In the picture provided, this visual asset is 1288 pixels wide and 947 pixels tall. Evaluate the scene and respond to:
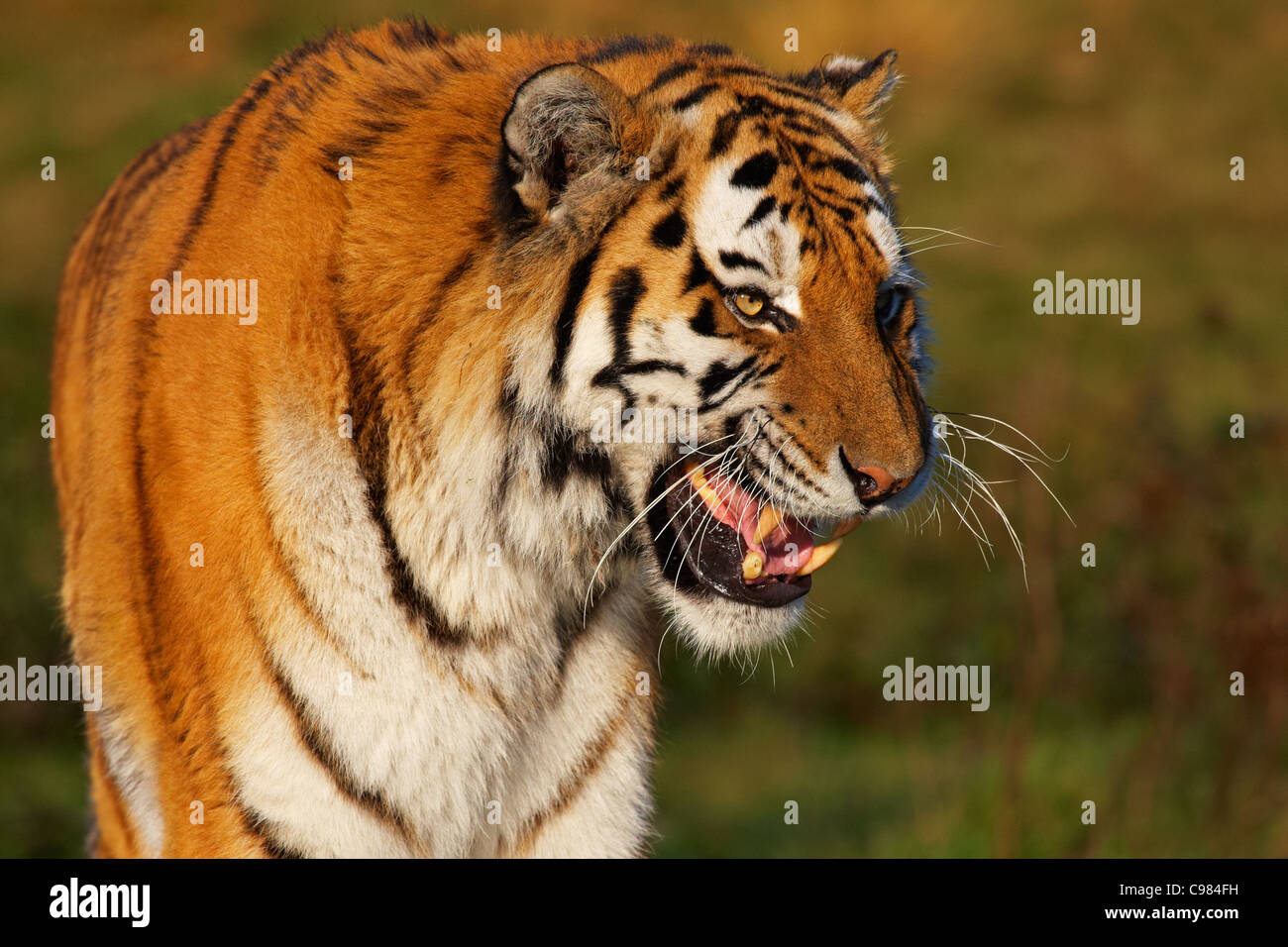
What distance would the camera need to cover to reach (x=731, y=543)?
265 centimetres

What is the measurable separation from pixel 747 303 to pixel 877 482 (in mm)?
366

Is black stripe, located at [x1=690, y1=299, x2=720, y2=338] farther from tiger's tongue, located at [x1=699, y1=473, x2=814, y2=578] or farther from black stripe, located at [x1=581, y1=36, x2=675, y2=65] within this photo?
black stripe, located at [x1=581, y1=36, x2=675, y2=65]

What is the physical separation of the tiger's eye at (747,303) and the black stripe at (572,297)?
25cm

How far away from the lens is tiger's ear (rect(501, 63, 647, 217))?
7.57 feet

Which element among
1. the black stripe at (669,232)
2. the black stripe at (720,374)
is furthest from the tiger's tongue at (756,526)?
the black stripe at (669,232)

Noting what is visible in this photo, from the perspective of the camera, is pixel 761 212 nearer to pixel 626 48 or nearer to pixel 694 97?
pixel 694 97

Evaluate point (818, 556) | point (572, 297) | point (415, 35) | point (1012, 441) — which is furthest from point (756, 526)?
point (1012, 441)

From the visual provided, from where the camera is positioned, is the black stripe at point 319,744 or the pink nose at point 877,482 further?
the black stripe at point 319,744

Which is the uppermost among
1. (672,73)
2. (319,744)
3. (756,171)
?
(672,73)

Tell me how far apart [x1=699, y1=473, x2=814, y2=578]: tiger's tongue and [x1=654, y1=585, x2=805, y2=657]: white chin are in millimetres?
83

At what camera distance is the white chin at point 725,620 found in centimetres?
Result: 265

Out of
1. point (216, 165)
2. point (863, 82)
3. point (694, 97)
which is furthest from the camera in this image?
point (863, 82)

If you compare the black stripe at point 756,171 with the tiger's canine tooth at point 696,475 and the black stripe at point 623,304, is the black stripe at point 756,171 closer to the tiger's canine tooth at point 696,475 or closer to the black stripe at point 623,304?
the black stripe at point 623,304

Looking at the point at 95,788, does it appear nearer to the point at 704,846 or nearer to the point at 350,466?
the point at 350,466
